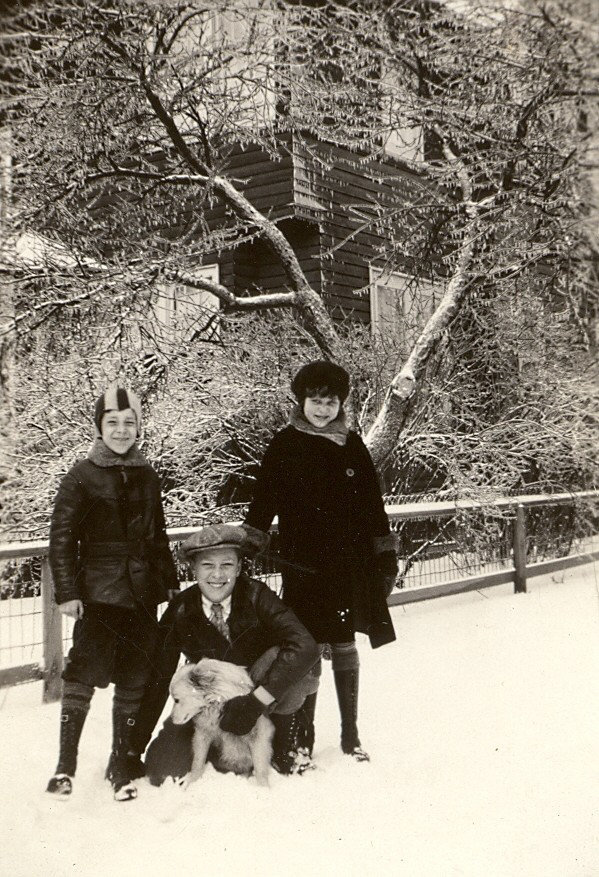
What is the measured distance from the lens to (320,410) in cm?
251

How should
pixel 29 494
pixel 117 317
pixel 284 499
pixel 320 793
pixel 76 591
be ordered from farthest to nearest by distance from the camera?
pixel 29 494 < pixel 117 317 < pixel 284 499 < pixel 320 793 < pixel 76 591

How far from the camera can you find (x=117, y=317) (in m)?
2.86

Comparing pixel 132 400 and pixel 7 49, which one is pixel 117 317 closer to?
pixel 132 400

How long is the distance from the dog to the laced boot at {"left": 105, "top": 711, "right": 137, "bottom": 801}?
139mm

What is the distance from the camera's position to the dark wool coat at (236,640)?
2.26 m

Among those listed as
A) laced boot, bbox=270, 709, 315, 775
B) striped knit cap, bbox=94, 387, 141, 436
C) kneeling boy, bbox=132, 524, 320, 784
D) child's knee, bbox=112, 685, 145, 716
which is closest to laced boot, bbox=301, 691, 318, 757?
laced boot, bbox=270, 709, 315, 775

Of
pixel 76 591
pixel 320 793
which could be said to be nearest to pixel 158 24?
pixel 76 591

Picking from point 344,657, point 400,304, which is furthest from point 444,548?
point 344,657

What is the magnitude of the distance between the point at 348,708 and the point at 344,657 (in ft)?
0.57

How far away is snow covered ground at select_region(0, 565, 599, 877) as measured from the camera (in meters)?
2.02

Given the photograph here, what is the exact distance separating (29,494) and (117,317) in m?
0.88

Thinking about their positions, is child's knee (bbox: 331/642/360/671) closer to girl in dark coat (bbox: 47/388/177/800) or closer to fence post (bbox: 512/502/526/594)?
girl in dark coat (bbox: 47/388/177/800)

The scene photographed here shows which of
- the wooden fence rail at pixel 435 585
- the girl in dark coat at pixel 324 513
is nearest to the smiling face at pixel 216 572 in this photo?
Answer: the girl in dark coat at pixel 324 513

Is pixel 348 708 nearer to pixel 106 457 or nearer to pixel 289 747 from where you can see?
pixel 289 747
